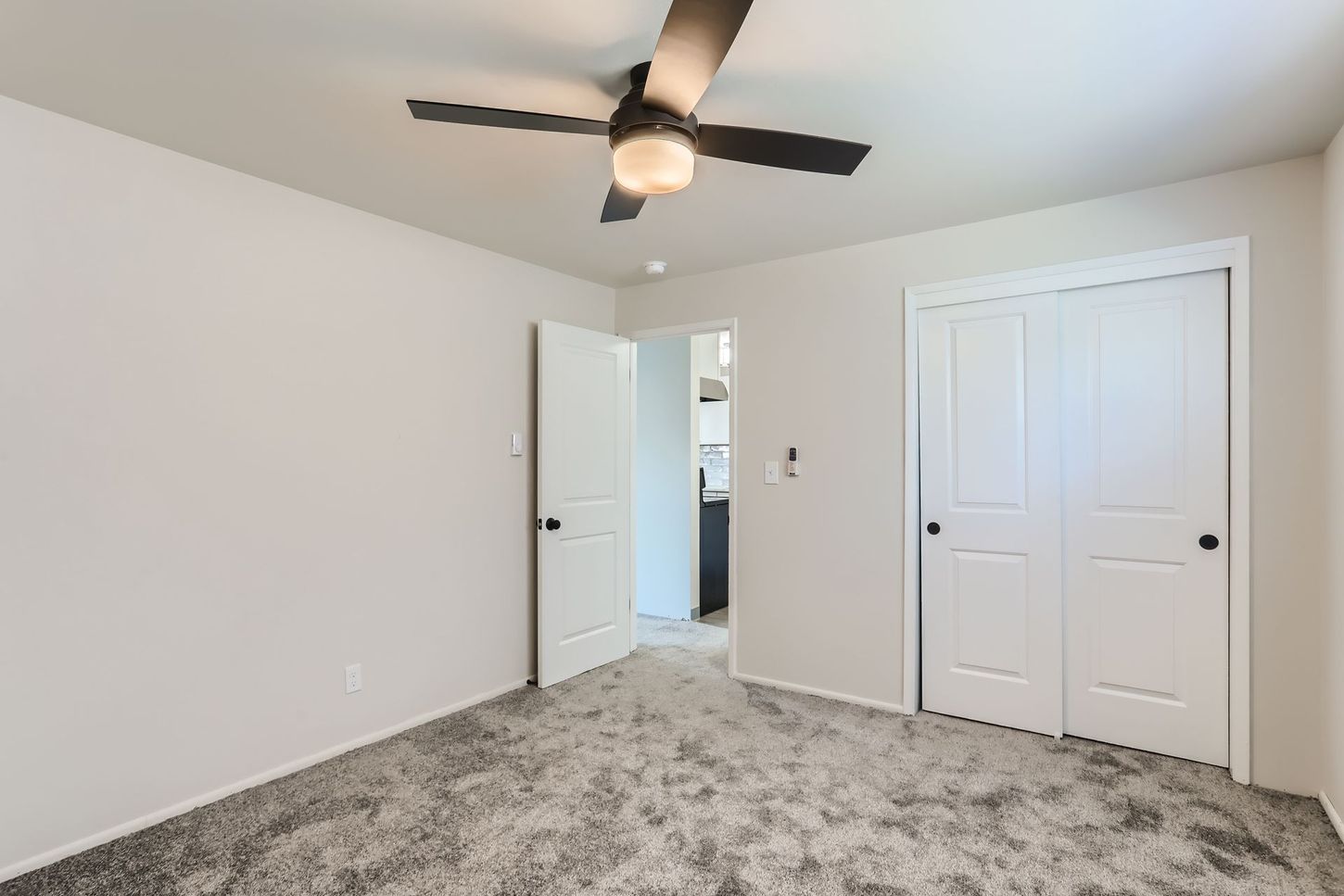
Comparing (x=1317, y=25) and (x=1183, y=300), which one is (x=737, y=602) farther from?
(x=1317, y=25)

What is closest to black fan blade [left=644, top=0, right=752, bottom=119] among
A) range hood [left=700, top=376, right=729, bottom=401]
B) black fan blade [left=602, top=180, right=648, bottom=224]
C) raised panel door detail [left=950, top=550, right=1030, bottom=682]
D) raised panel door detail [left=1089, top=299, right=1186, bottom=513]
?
black fan blade [left=602, top=180, right=648, bottom=224]

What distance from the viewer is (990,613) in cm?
310

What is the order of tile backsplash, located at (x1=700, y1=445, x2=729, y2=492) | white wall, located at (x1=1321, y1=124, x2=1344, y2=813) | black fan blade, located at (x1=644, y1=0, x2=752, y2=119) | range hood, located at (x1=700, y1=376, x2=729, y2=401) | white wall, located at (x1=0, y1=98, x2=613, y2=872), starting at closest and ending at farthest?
black fan blade, located at (x1=644, y1=0, x2=752, y2=119)
white wall, located at (x1=0, y1=98, x2=613, y2=872)
white wall, located at (x1=1321, y1=124, x2=1344, y2=813)
range hood, located at (x1=700, y1=376, x2=729, y2=401)
tile backsplash, located at (x1=700, y1=445, x2=729, y2=492)

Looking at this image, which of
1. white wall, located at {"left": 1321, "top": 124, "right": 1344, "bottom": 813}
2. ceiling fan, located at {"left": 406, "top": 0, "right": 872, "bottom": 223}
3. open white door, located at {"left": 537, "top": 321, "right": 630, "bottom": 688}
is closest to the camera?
ceiling fan, located at {"left": 406, "top": 0, "right": 872, "bottom": 223}

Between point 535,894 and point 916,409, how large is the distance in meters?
2.55

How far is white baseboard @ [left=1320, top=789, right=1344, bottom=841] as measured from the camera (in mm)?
2172

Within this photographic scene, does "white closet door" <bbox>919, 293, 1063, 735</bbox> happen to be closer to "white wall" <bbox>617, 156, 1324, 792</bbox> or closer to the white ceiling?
"white wall" <bbox>617, 156, 1324, 792</bbox>

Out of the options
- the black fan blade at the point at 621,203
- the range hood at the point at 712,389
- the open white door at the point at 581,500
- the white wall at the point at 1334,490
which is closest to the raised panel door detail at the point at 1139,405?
the white wall at the point at 1334,490

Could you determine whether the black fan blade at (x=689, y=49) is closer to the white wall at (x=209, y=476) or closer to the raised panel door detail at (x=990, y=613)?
the white wall at (x=209, y=476)

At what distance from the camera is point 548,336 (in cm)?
367

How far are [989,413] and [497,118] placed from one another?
2456 millimetres

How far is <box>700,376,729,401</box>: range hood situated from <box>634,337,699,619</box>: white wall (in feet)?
2.37

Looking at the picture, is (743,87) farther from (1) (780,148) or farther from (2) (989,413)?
(2) (989,413)

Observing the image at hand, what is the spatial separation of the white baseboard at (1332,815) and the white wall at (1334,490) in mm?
29
